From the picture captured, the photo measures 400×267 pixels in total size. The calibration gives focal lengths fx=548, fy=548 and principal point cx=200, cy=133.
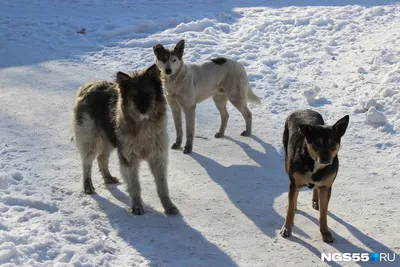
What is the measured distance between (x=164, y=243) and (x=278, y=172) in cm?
226

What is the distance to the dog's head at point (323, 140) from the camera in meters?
4.78

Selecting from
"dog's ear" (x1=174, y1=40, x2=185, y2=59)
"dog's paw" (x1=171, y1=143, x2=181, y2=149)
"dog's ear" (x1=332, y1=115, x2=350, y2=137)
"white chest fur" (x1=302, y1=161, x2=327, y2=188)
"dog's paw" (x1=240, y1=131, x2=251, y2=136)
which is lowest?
"dog's paw" (x1=171, y1=143, x2=181, y2=149)

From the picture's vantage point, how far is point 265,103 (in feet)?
30.9

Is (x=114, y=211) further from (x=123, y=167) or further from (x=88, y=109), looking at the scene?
(x=88, y=109)

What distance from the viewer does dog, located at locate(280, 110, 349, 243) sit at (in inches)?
189

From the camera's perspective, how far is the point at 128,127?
590cm

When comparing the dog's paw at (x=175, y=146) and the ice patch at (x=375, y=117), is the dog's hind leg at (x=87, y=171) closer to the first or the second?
the dog's paw at (x=175, y=146)

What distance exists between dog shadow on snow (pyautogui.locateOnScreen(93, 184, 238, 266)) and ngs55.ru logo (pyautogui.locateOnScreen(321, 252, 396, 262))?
0.90m

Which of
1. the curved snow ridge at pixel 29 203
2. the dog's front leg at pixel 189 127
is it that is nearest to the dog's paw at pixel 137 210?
the curved snow ridge at pixel 29 203

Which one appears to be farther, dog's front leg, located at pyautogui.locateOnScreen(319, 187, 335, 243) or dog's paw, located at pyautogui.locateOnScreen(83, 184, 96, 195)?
dog's paw, located at pyautogui.locateOnScreen(83, 184, 96, 195)

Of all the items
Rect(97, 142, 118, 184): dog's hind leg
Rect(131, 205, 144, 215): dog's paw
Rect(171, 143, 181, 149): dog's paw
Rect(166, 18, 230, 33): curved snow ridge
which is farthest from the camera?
Rect(166, 18, 230, 33): curved snow ridge

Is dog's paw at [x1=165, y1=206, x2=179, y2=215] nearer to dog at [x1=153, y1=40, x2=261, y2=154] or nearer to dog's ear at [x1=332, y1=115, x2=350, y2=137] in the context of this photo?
dog at [x1=153, y1=40, x2=261, y2=154]

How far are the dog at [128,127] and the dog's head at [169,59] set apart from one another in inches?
55.8

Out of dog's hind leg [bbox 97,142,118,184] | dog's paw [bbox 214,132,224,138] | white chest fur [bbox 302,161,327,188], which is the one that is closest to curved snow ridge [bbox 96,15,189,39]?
dog's paw [bbox 214,132,224,138]
